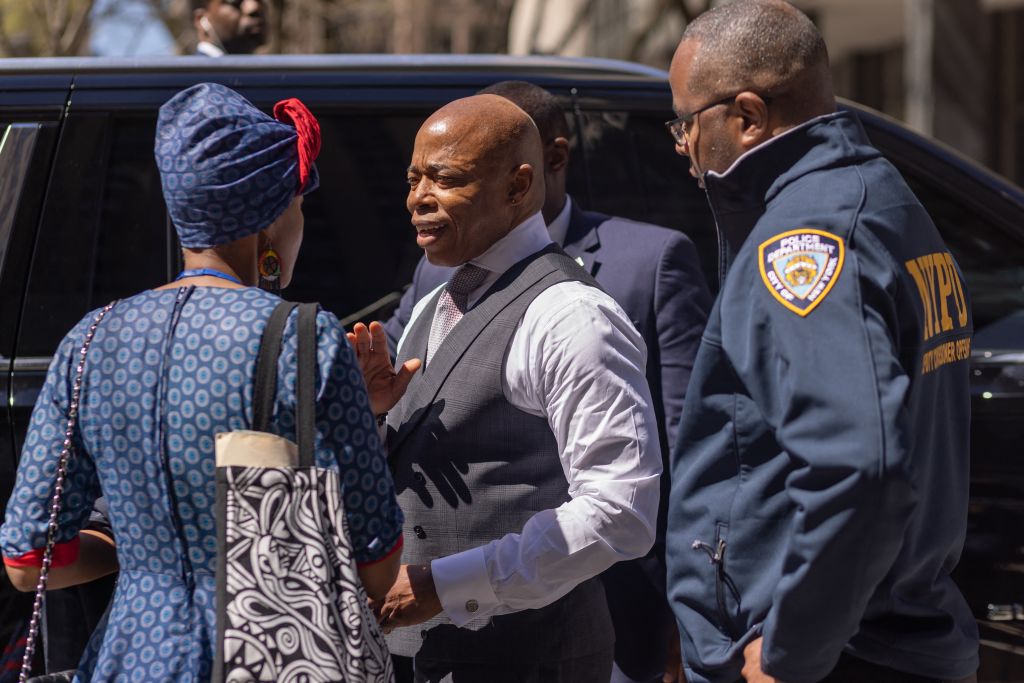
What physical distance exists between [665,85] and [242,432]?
199 cm

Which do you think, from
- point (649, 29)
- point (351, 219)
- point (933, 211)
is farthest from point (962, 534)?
point (649, 29)

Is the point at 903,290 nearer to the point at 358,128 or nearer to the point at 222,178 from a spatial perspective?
the point at 222,178

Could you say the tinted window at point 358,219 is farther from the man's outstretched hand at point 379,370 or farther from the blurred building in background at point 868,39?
the blurred building in background at point 868,39

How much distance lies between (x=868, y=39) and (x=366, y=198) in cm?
1368

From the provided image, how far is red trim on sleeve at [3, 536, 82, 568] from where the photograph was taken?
181 cm

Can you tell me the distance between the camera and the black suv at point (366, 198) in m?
2.95

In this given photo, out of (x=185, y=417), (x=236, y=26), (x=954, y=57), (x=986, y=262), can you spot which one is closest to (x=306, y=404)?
(x=185, y=417)

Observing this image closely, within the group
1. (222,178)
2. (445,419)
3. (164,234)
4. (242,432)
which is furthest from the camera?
(164,234)

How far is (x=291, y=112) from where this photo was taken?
1973 millimetres

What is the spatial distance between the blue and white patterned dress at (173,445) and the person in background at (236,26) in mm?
3536

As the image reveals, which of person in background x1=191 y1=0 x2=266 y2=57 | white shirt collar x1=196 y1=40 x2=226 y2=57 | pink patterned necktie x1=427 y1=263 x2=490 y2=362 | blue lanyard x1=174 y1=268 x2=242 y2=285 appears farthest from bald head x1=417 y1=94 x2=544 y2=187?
person in background x1=191 y1=0 x2=266 y2=57

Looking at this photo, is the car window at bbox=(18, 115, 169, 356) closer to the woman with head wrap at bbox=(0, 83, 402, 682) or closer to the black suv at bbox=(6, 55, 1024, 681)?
the black suv at bbox=(6, 55, 1024, 681)

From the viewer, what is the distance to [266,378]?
1.69 metres

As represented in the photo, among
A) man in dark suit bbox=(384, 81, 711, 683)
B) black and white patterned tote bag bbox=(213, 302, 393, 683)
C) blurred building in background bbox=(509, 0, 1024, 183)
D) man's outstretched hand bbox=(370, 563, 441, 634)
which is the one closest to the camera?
black and white patterned tote bag bbox=(213, 302, 393, 683)
